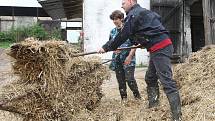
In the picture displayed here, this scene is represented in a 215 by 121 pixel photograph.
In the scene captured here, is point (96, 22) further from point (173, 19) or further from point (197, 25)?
point (197, 25)

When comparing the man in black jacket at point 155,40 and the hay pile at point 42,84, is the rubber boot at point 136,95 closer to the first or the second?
the hay pile at point 42,84

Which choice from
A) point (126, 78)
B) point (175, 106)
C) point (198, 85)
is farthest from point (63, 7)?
point (175, 106)

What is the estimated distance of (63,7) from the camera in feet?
61.2

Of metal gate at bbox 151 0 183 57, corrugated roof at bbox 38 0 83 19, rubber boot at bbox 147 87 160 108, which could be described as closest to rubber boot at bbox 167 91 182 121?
rubber boot at bbox 147 87 160 108

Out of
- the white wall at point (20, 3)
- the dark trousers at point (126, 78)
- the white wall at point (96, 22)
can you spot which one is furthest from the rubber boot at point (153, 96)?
the white wall at point (20, 3)

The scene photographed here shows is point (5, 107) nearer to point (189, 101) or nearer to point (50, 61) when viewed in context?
point (50, 61)

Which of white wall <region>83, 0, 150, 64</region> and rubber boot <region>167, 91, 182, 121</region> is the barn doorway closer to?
white wall <region>83, 0, 150, 64</region>

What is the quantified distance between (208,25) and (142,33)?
6044mm

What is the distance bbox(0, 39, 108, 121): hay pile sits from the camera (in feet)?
18.5

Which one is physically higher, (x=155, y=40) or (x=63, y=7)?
(x=63, y=7)

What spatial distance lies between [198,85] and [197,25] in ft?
33.0

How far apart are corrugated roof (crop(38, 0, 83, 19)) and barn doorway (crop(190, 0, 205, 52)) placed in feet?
12.8

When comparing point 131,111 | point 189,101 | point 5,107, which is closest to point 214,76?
point 189,101

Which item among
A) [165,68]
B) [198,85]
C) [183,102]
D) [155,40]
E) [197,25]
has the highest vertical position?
[197,25]
